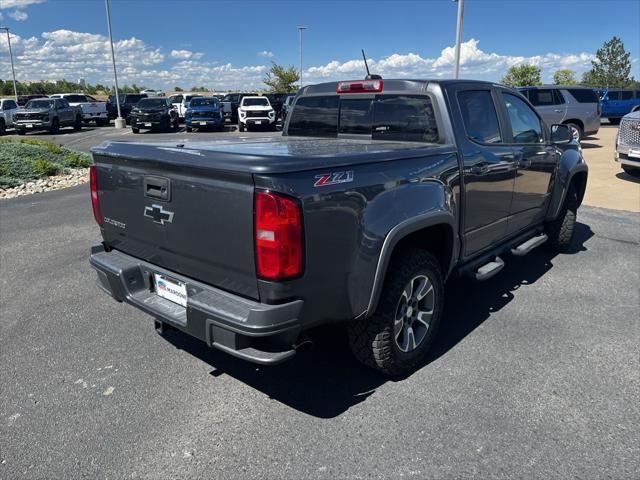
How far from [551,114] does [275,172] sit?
53.3 feet

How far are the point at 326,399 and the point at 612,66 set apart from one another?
241 feet

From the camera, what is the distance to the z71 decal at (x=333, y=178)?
2494 mm

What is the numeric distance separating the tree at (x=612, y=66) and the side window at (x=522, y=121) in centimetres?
6783

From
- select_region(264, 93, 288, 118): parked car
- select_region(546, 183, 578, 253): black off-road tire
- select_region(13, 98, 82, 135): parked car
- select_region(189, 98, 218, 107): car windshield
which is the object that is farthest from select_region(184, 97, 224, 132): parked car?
select_region(546, 183, 578, 253): black off-road tire

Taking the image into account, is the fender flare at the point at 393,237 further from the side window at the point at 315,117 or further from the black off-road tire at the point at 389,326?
the side window at the point at 315,117

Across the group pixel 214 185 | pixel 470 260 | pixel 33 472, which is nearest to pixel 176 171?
pixel 214 185

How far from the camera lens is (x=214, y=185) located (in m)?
2.54

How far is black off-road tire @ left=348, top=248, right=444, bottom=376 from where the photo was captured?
120 inches

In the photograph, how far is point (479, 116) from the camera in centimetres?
404

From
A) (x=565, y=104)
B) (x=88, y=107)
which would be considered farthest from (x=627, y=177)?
(x=88, y=107)

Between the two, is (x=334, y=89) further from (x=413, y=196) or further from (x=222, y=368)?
(x=222, y=368)

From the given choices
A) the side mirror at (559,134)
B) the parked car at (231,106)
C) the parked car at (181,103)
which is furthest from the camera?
the parked car at (181,103)

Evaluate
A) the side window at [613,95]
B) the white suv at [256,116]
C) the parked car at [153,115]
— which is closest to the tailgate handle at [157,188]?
the white suv at [256,116]

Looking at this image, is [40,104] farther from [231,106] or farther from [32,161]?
[32,161]
